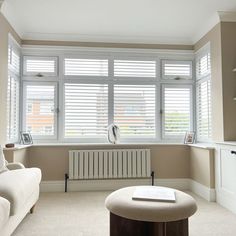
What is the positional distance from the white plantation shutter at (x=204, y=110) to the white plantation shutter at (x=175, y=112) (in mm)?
193

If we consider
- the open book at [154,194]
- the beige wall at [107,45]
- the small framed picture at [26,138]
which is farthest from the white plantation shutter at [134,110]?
the open book at [154,194]

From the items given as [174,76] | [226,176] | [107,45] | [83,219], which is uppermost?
[107,45]

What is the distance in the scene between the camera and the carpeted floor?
2.30 metres

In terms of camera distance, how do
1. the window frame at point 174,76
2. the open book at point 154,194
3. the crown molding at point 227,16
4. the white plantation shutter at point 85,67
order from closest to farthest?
the open book at point 154,194 < the crown molding at point 227,16 < the white plantation shutter at point 85,67 < the window frame at point 174,76

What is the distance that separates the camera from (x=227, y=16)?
3.24 metres

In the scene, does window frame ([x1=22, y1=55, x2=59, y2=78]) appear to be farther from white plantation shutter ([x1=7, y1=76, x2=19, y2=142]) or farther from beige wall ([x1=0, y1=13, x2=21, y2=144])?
beige wall ([x1=0, y1=13, x2=21, y2=144])

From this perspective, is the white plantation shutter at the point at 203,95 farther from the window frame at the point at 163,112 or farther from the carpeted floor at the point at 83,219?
the carpeted floor at the point at 83,219

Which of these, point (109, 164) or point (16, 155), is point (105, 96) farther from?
point (16, 155)

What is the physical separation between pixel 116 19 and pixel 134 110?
4.98ft

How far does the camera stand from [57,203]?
10.5 ft

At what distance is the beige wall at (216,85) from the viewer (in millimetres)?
3275

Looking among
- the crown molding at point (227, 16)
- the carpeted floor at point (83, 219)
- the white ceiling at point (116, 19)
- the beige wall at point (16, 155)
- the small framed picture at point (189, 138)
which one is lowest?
the carpeted floor at point (83, 219)

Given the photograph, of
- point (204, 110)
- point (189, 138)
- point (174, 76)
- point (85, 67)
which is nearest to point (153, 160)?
point (189, 138)

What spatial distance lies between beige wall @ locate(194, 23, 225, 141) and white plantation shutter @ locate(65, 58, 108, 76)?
1756 mm
